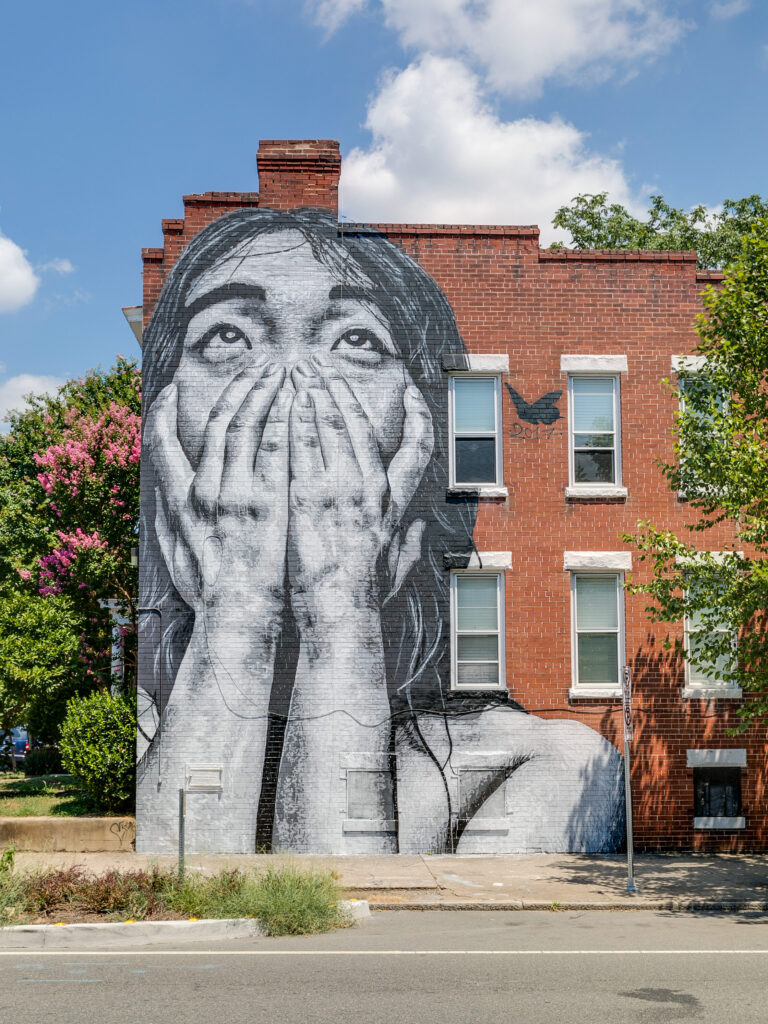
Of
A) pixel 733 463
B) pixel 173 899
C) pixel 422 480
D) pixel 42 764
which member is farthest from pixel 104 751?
pixel 42 764

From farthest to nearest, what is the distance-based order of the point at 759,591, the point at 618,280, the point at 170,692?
the point at 618,280
the point at 170,692
the point at 759,591

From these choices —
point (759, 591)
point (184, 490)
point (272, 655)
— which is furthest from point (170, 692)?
point (759, 591)

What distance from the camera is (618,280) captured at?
1739cm

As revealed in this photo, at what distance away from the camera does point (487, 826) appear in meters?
16.2

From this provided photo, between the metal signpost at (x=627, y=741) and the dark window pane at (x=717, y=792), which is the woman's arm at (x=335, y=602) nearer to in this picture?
the metal signpost at (x=627, y=741)

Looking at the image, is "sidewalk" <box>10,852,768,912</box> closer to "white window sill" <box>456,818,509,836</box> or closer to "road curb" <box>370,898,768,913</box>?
"road curb" <box>370,898,768,913</box>

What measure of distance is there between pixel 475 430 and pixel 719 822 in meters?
7.00

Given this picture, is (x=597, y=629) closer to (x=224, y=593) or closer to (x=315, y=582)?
(x=315, y=582)

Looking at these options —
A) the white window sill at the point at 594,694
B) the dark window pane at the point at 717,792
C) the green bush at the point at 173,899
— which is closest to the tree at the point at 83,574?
the green bush at the point at 173,899

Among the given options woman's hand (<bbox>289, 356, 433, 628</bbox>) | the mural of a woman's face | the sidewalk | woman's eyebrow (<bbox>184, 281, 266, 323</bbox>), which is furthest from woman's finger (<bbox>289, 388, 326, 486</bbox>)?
the sidewalk

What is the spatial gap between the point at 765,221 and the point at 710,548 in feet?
17.5

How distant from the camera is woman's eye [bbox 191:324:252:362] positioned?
55.4ft

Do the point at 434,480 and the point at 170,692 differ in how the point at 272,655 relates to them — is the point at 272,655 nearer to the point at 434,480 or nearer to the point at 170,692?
the point at 170,692

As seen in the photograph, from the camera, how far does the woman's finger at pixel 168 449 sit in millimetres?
16625
